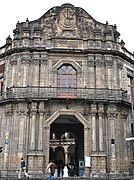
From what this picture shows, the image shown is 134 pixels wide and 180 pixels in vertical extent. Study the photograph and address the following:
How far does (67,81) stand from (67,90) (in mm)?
1126

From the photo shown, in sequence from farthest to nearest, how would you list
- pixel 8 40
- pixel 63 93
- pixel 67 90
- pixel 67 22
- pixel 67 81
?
1. pixel 8 40
2. pixel 67 22
3. pixel 67 81
4. pixel 67 90
5. pixel 63 93

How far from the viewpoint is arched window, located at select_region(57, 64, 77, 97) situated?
2172 centimetres

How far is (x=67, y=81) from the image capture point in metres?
22.7

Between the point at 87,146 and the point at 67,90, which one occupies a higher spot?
the point at 67,90

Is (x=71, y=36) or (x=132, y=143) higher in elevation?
(x=71, y=36)

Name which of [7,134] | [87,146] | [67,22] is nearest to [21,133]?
[7,134]

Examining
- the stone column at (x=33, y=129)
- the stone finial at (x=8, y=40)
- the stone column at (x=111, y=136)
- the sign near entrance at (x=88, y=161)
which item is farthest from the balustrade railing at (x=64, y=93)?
the stone finial at (x=8, y=40)

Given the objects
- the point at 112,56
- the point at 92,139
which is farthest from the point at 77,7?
the point at 92,139

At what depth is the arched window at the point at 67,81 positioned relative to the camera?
2172 cm

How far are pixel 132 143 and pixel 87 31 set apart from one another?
10.4 metres

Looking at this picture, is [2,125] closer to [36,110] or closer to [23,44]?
[36,110]

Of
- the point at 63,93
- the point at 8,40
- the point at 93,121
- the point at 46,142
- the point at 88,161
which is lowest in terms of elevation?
the point at 88,161

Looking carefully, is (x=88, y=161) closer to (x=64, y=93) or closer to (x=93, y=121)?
(x=93, y=121)

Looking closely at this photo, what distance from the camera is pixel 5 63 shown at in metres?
23.9
